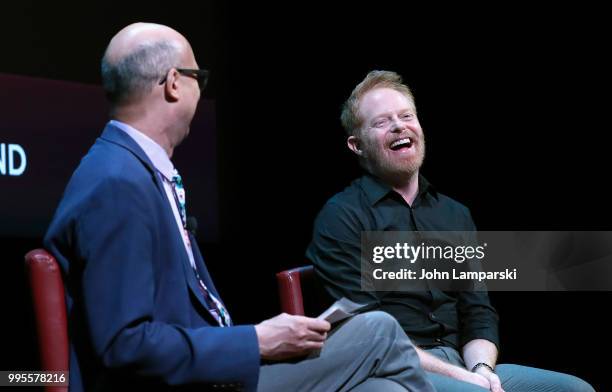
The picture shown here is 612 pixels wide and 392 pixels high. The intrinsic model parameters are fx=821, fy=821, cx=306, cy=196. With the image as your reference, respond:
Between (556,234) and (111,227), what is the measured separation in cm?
284

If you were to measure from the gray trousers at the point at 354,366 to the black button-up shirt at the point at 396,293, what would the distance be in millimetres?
613

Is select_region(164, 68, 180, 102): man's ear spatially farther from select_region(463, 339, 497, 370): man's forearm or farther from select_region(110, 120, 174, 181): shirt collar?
select_region(463, 339, 497, 370): man's forearm

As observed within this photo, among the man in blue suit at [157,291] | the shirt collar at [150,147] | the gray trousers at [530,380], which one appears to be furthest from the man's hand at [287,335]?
the gray trousers at [530,380]

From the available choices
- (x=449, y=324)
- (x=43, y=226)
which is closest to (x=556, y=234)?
(x=449, y=324)

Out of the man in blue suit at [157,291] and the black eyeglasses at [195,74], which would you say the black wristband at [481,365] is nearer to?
the man in blue suit at [157,291]

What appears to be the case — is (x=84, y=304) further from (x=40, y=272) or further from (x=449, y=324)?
(x=449, y=324)

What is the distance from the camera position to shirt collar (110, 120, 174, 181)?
163cm

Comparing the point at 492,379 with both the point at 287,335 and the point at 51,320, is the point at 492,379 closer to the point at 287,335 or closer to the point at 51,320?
the point at 287,335

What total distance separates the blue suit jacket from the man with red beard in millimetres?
883

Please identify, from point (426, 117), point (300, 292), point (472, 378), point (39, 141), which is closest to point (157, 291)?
point (300, 292)

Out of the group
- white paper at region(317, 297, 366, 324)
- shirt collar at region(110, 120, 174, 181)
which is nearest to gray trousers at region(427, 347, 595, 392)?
white paper at region(317, 297, 366, 324)

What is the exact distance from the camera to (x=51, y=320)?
1652 millimetres

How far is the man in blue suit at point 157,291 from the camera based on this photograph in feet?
4.68

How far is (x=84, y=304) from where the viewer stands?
1447 millimetres
